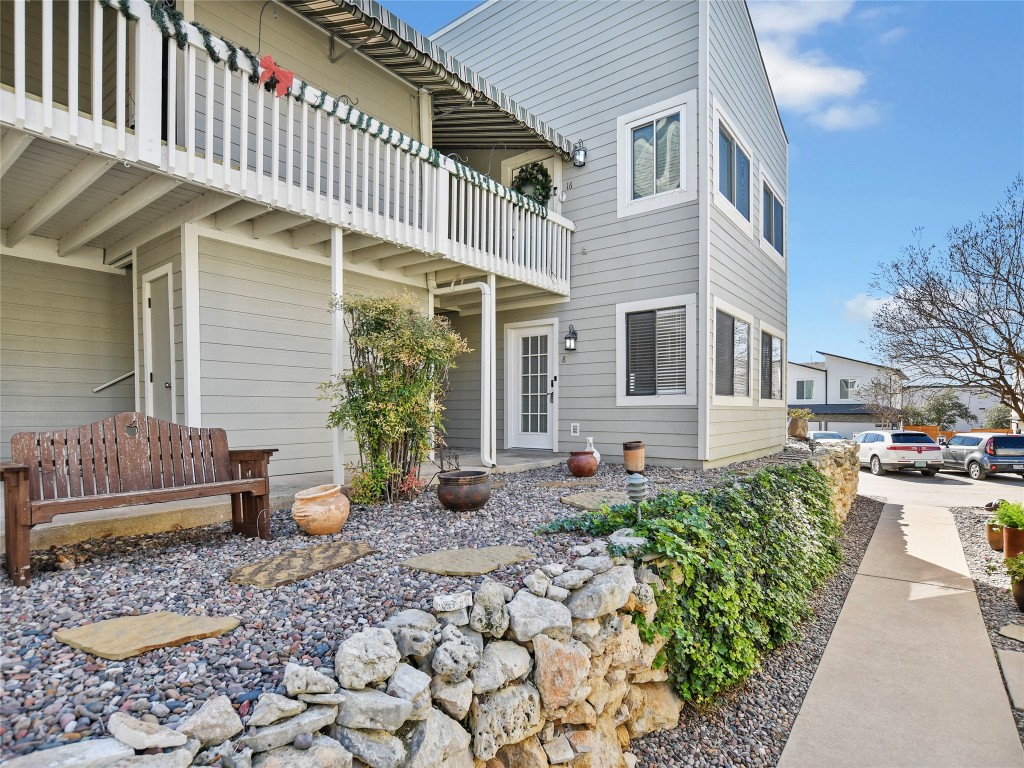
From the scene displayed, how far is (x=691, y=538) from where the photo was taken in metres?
3.45

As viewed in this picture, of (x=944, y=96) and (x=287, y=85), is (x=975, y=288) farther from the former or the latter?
(x=287, y=85)

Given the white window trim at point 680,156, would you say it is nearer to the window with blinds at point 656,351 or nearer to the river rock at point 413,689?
the window with blinds at point 656,351

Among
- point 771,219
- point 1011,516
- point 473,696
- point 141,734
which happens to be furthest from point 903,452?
point 141,734

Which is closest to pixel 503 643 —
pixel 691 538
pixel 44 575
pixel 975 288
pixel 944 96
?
pixel 691 538

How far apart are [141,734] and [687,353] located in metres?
6.52

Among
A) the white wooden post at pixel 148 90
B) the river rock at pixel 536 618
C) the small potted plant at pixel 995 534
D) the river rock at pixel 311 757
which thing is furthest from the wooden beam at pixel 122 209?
the small potted plant at pixel 995 534

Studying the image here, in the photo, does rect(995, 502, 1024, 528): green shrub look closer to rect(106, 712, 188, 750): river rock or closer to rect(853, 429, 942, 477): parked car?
rect(106, 712, 188, 750): river rock

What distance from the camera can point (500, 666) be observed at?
222 centimetres

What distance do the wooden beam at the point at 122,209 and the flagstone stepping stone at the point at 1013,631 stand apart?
7.02m

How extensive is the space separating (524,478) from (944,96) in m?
11.1

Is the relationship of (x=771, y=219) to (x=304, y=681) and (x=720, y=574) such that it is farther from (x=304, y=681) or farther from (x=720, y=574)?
(x=304, y=681)

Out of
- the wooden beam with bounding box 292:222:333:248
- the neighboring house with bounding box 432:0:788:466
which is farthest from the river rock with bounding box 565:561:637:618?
the neighboring house with bounding box 432:0:788:466

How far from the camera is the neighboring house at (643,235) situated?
694 cm

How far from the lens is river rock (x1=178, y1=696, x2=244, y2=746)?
148 centimetres
